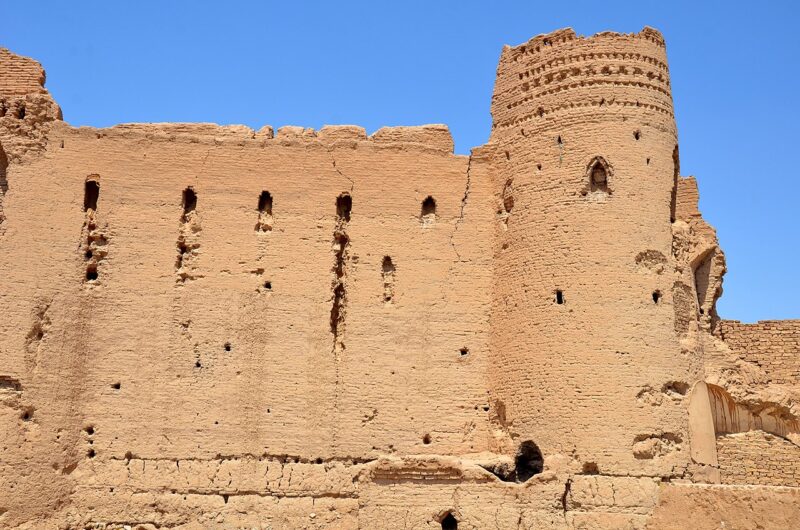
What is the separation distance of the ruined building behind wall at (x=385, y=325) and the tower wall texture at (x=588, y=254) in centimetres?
5

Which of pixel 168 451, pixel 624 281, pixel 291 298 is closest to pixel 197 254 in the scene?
pixel 291 298

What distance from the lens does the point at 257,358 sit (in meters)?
19.0

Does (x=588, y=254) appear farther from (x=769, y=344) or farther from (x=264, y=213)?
(x=264, y=213)

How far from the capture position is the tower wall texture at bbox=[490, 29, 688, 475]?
690 inches

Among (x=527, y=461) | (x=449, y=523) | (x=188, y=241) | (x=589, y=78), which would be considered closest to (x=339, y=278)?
(x=188, y=241)

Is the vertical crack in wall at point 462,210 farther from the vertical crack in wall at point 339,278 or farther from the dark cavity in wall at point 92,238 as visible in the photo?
the dark cavity in wall at point 92,238

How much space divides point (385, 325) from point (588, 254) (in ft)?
12.2

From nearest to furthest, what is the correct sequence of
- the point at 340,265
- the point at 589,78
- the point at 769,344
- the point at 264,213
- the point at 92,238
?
1. the point at 589,78
2. the point at 92,238
3. the point at 340,265
4. the point at 264,213
5. the point at 769,344

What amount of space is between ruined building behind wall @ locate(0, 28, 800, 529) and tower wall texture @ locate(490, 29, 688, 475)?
0.05m

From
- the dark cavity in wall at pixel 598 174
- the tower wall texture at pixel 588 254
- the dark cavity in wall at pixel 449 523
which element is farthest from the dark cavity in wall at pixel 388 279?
the dark cavity in wall at pixel 449 523

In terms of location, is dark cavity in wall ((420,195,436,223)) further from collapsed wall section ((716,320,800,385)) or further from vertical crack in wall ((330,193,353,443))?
collapsed wall section ((716,320,800,385))

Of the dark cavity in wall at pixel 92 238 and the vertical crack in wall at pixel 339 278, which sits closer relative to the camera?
the vertical crack in wall at pixel 339 278

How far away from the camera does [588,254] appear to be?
18391mm

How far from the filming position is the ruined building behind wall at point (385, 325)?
17.8 metres
